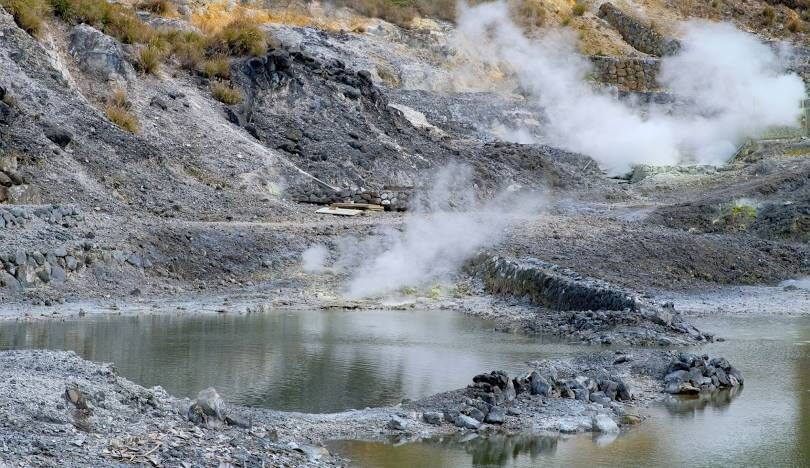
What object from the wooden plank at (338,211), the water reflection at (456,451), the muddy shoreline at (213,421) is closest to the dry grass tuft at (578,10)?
the wooden plank at (338,211)

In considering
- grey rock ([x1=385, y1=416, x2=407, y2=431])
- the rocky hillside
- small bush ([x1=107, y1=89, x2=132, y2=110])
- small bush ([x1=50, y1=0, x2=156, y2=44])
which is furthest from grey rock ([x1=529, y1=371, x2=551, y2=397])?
small bush ([x1=50, y1=0, x2=156, y2=44])

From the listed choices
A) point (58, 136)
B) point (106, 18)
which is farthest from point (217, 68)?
point (58, 136)

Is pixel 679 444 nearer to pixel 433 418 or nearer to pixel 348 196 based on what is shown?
pixel 433 418

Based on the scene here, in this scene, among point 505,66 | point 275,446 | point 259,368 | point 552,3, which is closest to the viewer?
point 275,446

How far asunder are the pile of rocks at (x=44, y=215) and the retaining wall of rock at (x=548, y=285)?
Result: 8.09 m

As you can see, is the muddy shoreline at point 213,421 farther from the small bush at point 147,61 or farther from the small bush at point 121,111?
the small bush at point 147,61

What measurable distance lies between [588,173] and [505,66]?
9790 millimetres

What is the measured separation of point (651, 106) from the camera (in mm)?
47719

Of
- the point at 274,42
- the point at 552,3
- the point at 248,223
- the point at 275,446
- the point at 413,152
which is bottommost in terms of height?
the point at 275,446

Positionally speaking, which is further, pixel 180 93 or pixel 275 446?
pixel 180 93

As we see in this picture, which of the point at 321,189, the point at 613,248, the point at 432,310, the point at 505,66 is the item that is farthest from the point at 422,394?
the point at 505,66

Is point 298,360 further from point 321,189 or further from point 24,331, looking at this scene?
point 321,189

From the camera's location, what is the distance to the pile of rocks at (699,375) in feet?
51.4

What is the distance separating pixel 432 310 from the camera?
77.7 ft
